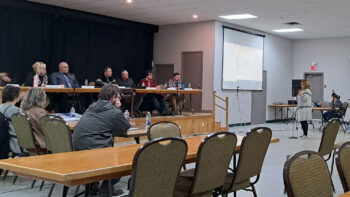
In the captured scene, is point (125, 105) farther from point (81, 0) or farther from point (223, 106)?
point (223, 106)

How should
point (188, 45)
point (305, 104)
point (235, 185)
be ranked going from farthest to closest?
1. point (188, 45)
2. point (305, 104)
3. point (235, 185)

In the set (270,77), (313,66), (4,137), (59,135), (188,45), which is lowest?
(4,137)

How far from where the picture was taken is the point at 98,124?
150 inches

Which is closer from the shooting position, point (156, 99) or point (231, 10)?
point (156, 99)

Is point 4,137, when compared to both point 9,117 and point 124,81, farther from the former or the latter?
point 124,81

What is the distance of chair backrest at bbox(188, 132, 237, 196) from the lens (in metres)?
2.85

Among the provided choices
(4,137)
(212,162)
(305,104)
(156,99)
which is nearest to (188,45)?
(156,99)

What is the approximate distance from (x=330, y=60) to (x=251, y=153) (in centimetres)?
1294

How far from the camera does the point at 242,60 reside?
13.1 meters

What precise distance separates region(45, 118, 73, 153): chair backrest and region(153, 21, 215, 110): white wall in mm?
8127

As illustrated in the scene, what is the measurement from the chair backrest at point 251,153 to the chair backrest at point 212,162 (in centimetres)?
18

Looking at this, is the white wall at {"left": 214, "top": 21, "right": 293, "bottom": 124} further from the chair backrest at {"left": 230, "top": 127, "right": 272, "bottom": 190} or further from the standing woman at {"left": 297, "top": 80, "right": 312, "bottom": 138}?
the chair backrest at {"left": 230, "top": 127, "right": 272, "bottom": 190}

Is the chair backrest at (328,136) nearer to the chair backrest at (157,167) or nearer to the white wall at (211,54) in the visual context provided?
the chair backrest at (157,167)

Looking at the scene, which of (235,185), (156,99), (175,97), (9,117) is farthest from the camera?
(175,97)
